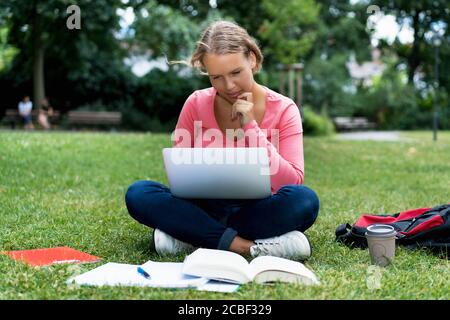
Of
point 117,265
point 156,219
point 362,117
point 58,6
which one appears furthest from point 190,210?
point 362,117

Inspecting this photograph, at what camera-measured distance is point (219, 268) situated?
95.8 inches

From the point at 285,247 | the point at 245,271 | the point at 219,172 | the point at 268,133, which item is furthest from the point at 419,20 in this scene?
the point at 245,271

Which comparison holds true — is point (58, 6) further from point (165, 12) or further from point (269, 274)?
point (269, 274)

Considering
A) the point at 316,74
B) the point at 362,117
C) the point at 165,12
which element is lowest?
the point at 362,117

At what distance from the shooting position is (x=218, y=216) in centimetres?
320

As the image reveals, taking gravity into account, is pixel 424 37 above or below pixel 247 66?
above

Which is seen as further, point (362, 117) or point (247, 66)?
point (362, 117)

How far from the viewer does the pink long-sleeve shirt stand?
299cm

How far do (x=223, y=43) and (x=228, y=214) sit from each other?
0.85 metres

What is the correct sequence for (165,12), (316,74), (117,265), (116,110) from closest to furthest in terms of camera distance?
1. (117,265)
2. (165,12)
3. (116,110)
4. (316,74)

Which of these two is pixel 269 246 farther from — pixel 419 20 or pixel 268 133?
pixel 419 20

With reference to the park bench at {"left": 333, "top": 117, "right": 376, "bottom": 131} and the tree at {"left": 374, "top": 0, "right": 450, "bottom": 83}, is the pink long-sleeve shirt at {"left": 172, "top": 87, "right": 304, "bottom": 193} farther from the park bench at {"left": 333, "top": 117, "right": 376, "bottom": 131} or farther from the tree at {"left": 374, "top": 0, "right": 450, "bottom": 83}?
the tree at {"left": 374, "top": 0, "right": 450, "bottom": 83}

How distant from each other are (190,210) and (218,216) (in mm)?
210

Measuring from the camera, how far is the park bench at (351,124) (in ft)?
80.4
